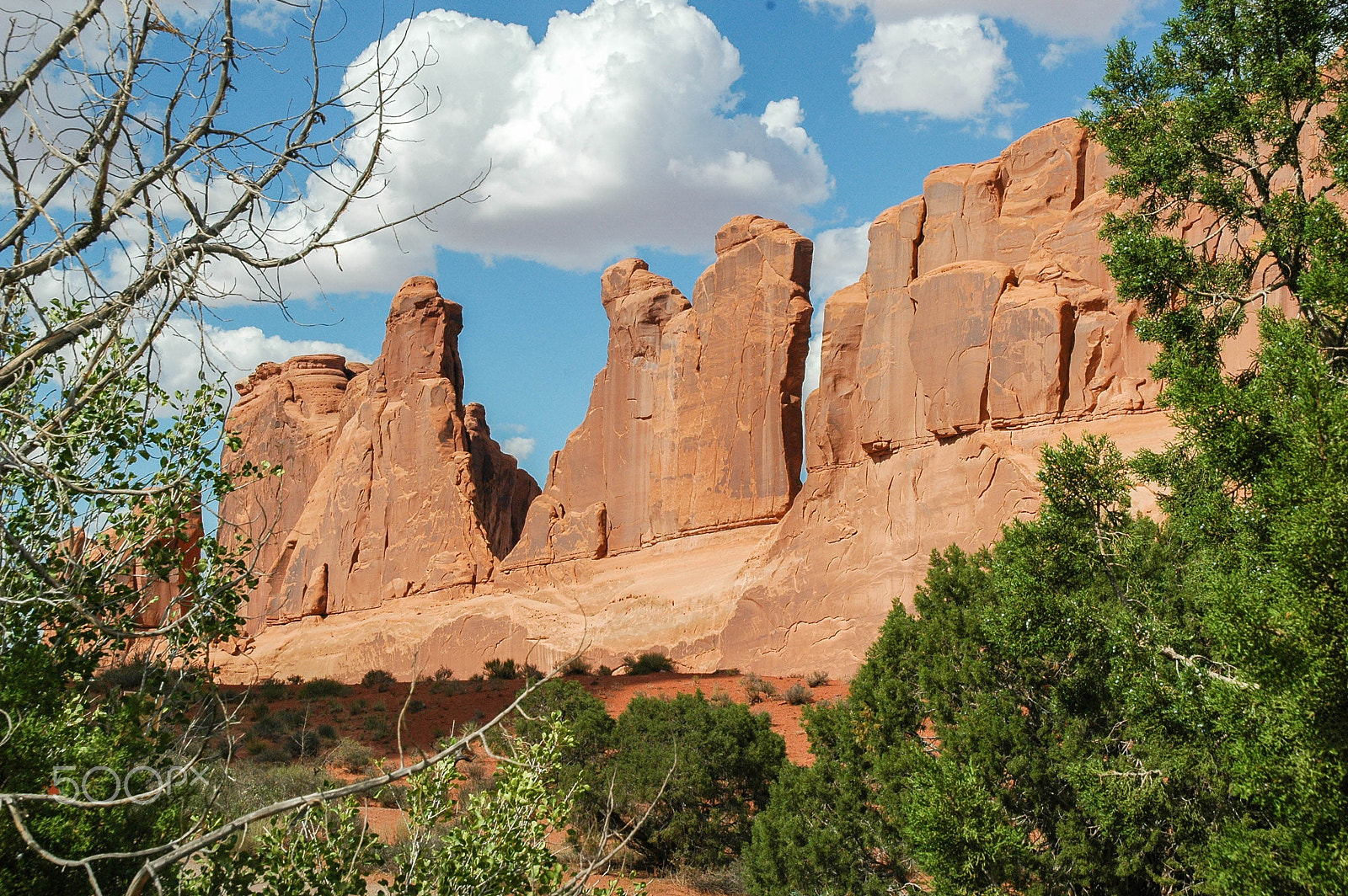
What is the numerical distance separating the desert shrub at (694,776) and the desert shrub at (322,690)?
Result: 20903 mm

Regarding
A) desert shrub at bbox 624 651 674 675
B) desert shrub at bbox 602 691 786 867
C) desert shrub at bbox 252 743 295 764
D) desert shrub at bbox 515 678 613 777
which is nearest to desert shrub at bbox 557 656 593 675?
desert shrub at bbox 624 651 674 675

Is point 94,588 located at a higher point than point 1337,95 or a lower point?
lower

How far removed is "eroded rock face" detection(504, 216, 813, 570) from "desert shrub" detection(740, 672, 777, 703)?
10.3 meters

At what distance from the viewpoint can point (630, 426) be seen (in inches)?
1813

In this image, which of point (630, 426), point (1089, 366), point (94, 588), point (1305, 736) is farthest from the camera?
point (630, 426)

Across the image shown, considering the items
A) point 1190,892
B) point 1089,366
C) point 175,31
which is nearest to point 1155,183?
point 1190,892

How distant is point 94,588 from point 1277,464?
721cm

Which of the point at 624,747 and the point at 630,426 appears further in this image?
the point at 630,426

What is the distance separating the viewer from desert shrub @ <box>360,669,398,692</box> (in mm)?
39562

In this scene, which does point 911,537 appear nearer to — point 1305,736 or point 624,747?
point 624,747

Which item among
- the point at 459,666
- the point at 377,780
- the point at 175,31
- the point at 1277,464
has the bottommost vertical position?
the point at 459,666

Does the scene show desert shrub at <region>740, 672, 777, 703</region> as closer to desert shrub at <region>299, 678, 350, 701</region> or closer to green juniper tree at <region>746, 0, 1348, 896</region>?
desert shrub at <region>299, 678, 350, 701</region>

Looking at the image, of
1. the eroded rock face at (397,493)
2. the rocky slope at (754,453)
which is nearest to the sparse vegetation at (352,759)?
the rocky slope at (754,453)

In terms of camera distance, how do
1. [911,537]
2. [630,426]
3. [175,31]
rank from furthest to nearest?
1. [630,426]
2. [911,537]
3. [175,31]
